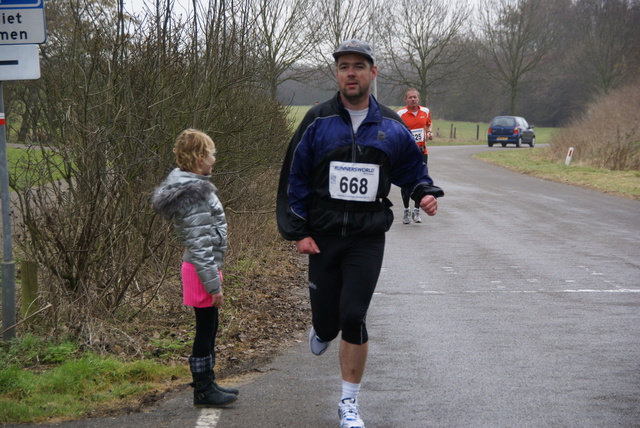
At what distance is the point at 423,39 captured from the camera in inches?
2048

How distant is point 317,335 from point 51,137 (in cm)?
282

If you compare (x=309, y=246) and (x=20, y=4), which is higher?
(x=20, y=4)

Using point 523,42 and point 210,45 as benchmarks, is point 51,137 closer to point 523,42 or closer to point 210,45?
point 210,45

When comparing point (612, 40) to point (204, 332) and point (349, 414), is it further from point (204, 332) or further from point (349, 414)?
point (349, 414)

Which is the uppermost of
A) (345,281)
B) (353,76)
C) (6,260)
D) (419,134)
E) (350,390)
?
(353,76)

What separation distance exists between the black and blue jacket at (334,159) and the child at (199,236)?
42 centimetres

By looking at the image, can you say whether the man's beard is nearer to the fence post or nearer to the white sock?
the white sock

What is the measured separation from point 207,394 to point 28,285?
1.91 metres

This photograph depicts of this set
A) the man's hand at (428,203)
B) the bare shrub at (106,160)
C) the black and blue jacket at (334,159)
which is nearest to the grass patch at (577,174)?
the bare shrub at (106,160)

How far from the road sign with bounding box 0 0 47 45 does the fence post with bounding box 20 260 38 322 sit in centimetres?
156

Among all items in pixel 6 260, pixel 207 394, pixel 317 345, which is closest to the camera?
pixel 207 394

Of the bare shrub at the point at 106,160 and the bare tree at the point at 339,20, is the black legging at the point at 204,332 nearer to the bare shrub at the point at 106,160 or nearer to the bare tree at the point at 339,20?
the bare shrub at the point at 106,160

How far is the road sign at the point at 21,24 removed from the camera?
551cm

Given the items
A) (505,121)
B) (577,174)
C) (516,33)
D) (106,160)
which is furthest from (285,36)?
(516,33)
